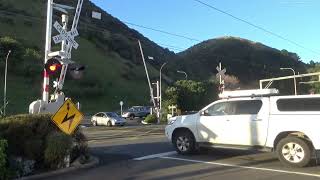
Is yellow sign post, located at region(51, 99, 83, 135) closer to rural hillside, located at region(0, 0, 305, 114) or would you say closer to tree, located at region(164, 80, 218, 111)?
tree, located at region(164, 80, 218, 111)

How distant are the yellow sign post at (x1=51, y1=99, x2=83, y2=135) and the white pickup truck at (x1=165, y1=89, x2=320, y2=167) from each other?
12.5ft

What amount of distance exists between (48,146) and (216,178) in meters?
4.34

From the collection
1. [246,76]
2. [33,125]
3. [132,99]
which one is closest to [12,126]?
[33,125]

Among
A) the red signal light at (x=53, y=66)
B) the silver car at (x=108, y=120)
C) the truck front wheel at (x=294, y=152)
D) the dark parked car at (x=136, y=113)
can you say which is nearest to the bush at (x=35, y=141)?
the red signal light at (x=53, y=66)

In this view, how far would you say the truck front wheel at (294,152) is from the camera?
14284 millimetres

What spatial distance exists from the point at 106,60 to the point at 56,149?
103 m

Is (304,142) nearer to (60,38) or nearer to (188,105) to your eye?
(60,38)

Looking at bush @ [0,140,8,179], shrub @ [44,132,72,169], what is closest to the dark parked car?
shrub @ [44,132,72,169]

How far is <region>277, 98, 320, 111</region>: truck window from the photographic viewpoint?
571 inches

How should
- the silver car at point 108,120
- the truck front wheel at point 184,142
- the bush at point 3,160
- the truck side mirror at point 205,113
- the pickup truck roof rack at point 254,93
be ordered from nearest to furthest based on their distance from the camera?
the bush at point 3,160 → the pickup truck roof rack at point 254,93 → the truck side mirror at point 205,113 → the truck front wheel at point 184,142 → the silver car at point 108,120

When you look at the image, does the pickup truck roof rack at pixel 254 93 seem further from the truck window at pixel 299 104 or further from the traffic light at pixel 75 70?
the traffic light at pixel 75 70

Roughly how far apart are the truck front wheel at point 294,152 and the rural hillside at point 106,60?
6047 centimetres

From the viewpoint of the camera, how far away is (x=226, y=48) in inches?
6412

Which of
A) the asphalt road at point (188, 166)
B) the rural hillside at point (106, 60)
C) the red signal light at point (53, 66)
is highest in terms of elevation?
the rural hillside at point (106, 60)
